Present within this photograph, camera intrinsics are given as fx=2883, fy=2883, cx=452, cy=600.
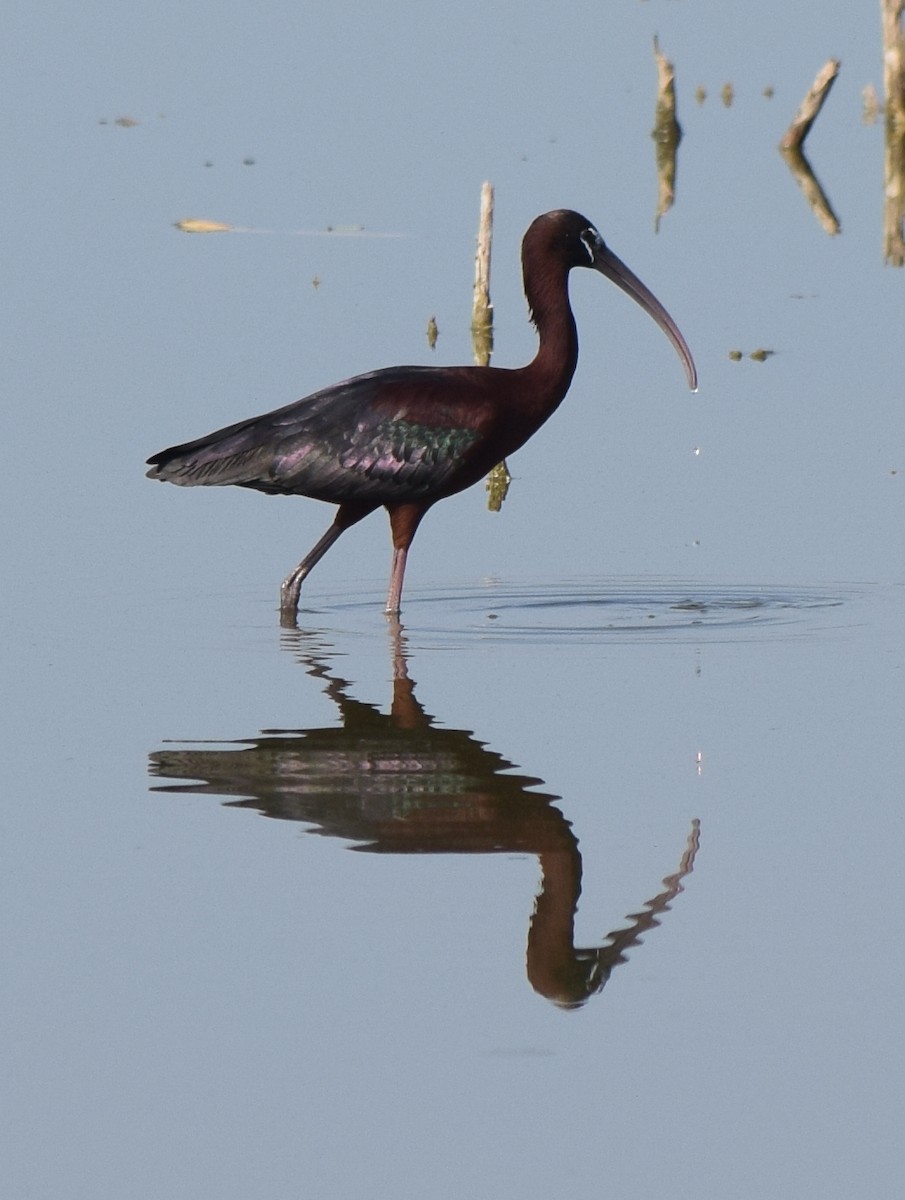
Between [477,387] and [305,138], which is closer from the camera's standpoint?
[477,387]

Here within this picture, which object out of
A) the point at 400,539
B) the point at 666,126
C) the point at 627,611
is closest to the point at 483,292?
the point at 400,539

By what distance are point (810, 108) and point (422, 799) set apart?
64.5 feet

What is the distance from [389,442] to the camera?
12492 millimetres

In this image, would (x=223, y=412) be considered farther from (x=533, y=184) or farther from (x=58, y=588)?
(x=533, y=184)

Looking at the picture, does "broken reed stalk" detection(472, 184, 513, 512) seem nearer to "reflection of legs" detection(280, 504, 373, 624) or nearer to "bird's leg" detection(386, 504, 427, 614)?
"bird's leg" detection(386, 504, 427, 614)

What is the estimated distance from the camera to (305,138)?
1169 inches

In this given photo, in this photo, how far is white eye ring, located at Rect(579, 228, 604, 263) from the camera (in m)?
13.3

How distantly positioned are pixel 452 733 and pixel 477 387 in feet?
9.18

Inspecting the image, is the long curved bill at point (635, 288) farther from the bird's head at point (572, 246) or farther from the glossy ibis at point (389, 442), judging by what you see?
the glossy ibis at point (389, 442)

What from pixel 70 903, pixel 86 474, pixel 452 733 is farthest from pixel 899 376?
pixel 70 903

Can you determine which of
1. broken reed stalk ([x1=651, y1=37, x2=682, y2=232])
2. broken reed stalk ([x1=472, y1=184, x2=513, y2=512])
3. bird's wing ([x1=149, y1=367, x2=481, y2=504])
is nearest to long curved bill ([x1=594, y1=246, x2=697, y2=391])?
bird's wing ([x1=149, y1=367, x2=481, y2=504])

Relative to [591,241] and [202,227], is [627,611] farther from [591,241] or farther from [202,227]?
[202,227]

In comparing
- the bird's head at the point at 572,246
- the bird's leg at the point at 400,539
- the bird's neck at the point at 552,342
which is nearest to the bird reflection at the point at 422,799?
the bird's leg at the point at 400,539

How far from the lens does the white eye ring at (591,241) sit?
523 inches
